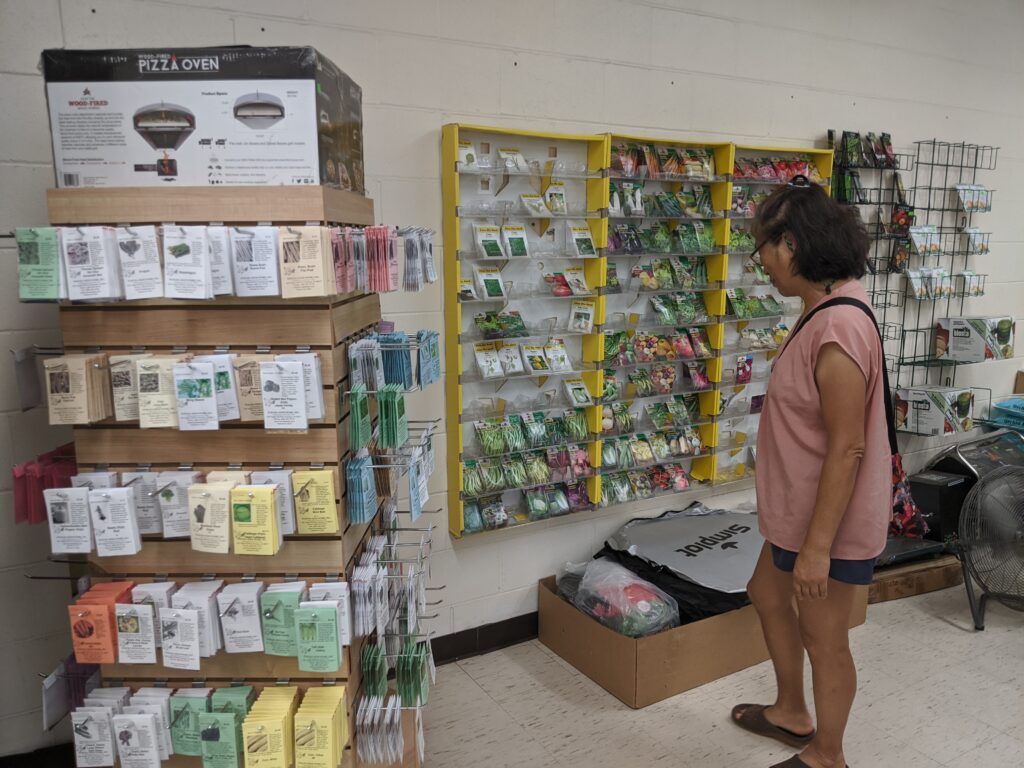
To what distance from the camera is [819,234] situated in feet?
6.61

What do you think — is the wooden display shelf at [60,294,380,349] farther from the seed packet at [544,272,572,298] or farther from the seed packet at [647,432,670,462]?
the seed packet at [647,432,670,462]

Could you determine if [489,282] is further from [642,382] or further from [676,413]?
[676,413]

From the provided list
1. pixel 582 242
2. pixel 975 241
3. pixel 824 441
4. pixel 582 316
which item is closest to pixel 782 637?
pixel 824 441

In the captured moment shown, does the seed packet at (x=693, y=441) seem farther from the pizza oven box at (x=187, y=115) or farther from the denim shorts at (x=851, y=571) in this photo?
the pizza oven box at (x=187, y=115)

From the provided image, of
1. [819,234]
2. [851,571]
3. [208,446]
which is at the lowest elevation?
[851,571]

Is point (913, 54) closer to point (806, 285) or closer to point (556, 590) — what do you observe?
point (806, 285)

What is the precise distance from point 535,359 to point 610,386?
0.42m

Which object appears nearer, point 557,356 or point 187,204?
point 187,204

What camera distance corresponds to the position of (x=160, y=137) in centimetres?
160

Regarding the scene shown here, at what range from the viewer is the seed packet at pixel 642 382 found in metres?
3.32

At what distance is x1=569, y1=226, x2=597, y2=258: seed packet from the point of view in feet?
9.93

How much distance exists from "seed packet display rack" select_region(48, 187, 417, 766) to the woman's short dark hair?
4.01ft

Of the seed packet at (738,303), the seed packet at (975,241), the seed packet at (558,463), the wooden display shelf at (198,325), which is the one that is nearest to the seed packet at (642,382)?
the seed packet at (558,463)

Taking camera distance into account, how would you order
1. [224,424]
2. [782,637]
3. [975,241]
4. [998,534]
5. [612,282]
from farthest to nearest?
[975,241], [612,282], [998,534], [782,637], [224,424]
